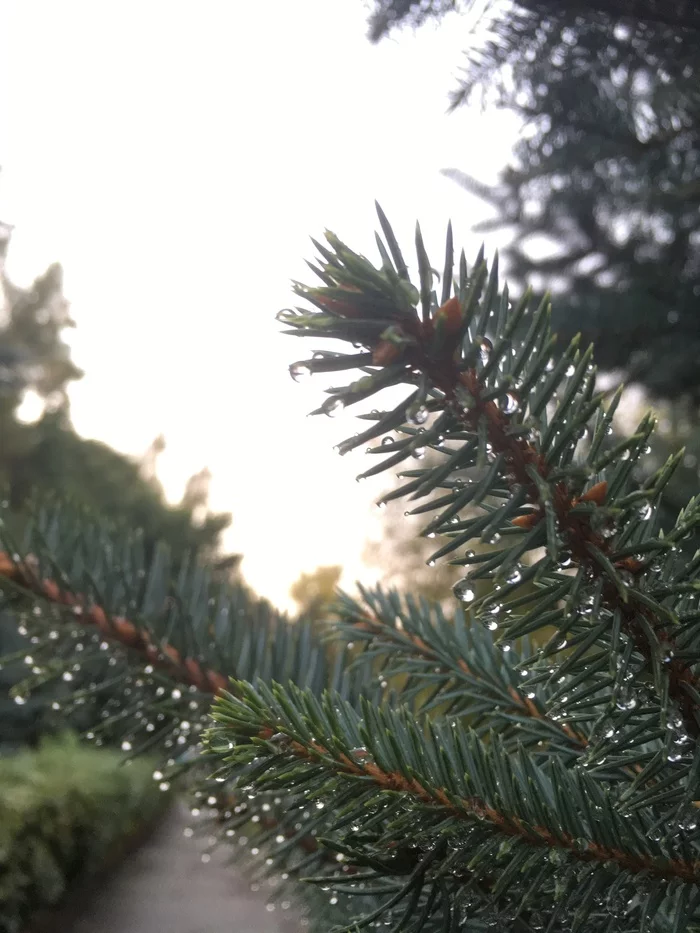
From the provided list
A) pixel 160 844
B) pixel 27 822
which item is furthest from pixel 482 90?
pixel 160 844

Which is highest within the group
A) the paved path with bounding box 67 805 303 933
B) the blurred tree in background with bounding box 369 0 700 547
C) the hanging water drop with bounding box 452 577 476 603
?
the blurred tree in background with bounding box 369 0 700 547

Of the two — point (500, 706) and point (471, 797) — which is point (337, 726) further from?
point (500, 706)

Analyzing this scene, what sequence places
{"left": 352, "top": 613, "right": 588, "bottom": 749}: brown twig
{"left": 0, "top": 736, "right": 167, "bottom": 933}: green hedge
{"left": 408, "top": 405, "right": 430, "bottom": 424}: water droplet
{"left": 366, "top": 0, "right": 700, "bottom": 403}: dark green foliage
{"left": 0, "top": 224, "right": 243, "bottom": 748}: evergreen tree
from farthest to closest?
{"left": 0, "top": 224, "right": 243, "bottom": 748}: evergreen tree
{"left": 0, "top": 736, "right": 167, "bottom": 933}: green hedge
{"left": 366, "top": 0, "right": 700, "bottom": 403}: dark green foliage
{"left": 352, "top": 613, "right": 588, "bottom": 749}: brown twig
{"left": 408, "top": 405, "right": 430, "bottom": 424}: water droplet

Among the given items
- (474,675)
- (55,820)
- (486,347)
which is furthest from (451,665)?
(55,820)

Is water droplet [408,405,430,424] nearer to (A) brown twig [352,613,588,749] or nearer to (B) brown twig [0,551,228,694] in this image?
(A) brown twig [352,613,588,749]

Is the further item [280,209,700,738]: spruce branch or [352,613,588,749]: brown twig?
[352,613,588,749]: brown twig

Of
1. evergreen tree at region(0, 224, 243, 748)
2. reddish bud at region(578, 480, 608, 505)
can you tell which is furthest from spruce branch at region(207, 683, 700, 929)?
evergreen tree at region(0, 224, 243, 748)

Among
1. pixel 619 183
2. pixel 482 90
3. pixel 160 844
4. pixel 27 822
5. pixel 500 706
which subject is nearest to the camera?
pixel 500 706
